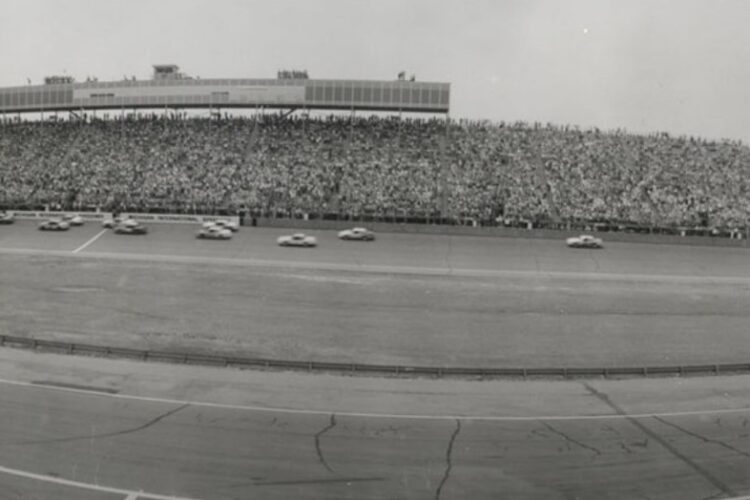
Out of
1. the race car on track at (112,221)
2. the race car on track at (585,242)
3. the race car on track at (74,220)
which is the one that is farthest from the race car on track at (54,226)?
the race car on track at (585,242)

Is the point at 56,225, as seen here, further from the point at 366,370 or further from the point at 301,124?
the point at 366,370

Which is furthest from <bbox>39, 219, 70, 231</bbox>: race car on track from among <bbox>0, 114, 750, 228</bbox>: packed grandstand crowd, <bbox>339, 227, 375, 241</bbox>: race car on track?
<bbox>339, 227, 375, 241</bbox>: race car on track

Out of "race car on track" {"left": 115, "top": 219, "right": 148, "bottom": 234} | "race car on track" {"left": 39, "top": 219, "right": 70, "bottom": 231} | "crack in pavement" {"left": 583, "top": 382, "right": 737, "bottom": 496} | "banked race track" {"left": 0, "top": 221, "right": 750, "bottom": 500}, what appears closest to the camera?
"banked race track" {"left": 0, "top": 221, "right": 750, "bottom": 500}

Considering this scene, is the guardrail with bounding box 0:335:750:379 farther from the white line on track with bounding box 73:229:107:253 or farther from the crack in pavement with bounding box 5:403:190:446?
the white line on track with bounding box 73:229:107:253

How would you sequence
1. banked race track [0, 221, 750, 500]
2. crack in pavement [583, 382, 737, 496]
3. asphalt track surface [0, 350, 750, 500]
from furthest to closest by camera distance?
crack in pavement [583, 382, 737, 496], banked race track [0, 221, 750, 500], asphalt track surface [0, 350, 750, 500]

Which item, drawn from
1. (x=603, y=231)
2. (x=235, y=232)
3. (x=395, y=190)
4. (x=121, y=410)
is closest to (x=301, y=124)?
(x=395, y=190)

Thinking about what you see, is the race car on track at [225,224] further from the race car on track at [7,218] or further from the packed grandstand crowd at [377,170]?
the race car on track at [7,218]

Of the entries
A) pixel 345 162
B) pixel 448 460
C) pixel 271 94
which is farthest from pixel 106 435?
pixel 271 94
